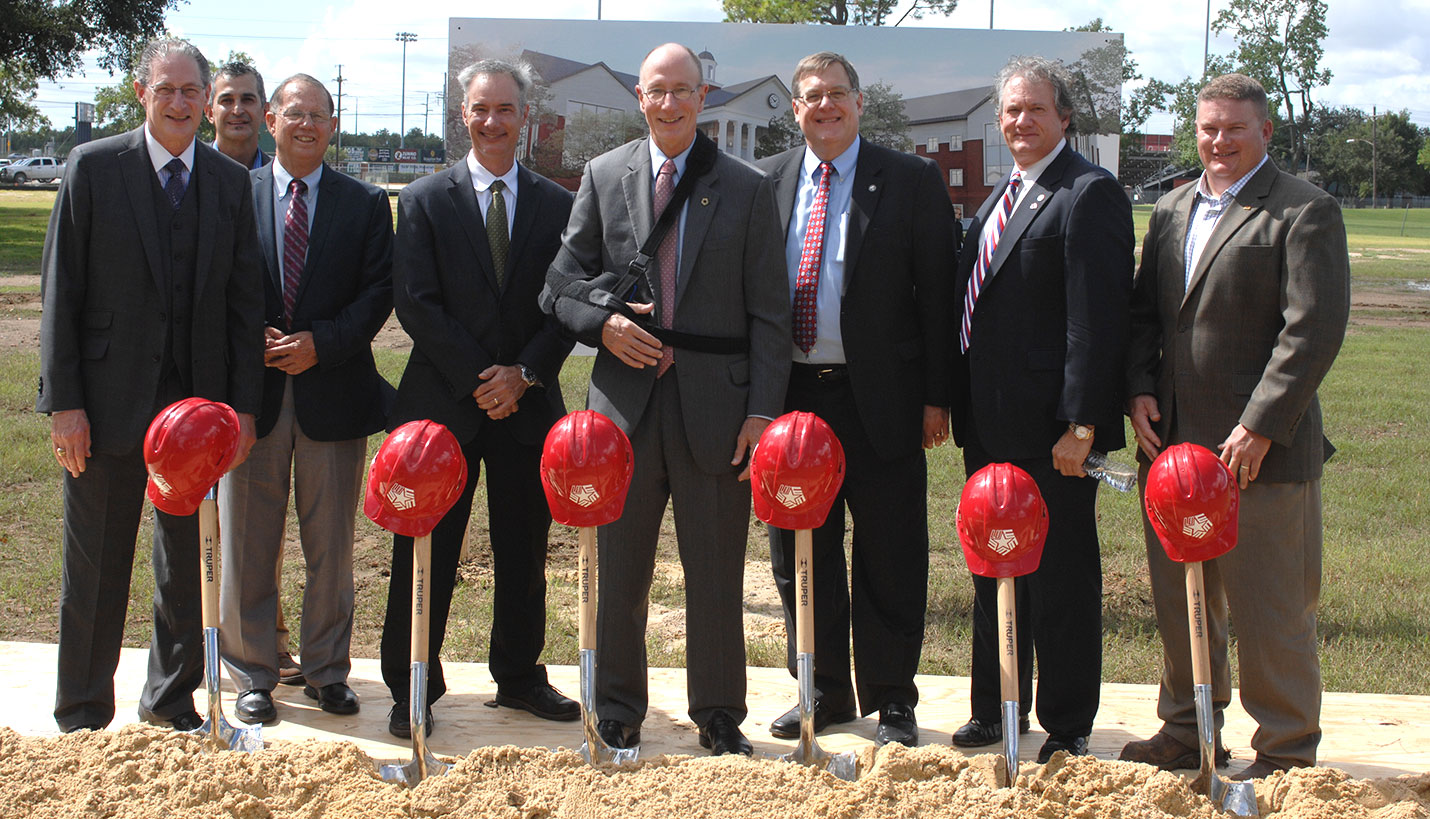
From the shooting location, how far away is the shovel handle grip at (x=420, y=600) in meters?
3.35

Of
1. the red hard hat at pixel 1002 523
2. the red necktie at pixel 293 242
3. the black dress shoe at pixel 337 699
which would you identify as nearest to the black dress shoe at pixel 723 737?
the red hard hat at pixel 1002 523

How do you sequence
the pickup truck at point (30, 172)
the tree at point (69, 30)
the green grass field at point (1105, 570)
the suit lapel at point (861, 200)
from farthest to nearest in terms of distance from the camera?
the pickup truck at point (30, 172), the tree at point (69, 30), the green grass field at point (1105, 570), the suit lapel at point (861, 200)

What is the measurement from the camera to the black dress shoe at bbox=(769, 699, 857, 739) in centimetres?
407

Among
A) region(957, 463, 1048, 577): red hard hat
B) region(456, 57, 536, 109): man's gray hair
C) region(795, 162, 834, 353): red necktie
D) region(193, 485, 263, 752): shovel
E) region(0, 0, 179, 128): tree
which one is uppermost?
region(0, 0, 179, 128): tree

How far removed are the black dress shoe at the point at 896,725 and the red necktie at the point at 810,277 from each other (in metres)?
1.29

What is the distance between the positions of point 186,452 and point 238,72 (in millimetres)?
2056

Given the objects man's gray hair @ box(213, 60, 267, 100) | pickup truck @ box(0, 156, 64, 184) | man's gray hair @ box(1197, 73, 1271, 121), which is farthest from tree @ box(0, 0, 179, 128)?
pickup truck @ box(0, 156, 64, 184)

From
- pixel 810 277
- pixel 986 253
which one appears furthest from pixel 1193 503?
pixel 810 277

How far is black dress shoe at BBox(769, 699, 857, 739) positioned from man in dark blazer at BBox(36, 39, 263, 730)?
200cm

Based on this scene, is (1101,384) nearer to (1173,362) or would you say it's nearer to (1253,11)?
(1173,362)

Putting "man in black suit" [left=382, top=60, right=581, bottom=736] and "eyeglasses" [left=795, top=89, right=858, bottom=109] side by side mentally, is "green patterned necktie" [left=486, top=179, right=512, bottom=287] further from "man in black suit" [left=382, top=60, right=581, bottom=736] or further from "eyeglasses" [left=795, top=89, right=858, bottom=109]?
"eyeglasses" [left=795, top=89, right=858, bottom=109]

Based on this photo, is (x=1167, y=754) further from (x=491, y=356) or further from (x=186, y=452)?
(x=186, y=452)

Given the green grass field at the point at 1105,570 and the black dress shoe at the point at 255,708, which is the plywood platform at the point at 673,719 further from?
the green grass field at the point at 1105,570

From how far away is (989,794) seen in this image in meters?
3.16
